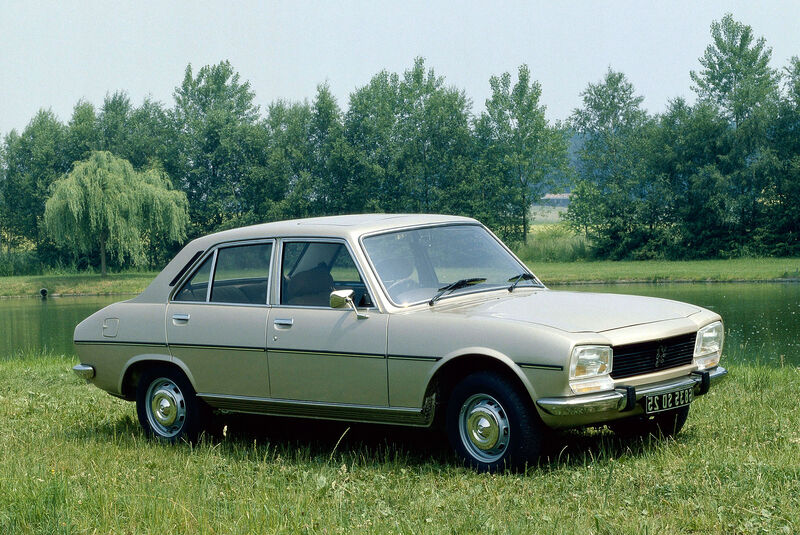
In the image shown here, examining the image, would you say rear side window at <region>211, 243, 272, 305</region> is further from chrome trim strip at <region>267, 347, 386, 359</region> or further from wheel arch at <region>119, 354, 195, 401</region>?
wheel arch at <region>119, 354, 195, 401</region>

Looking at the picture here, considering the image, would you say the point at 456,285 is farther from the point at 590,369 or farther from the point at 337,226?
the point at 590,369

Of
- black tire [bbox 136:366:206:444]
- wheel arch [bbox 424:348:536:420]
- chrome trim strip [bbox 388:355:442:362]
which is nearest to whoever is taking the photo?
wheel arch [bbox 424:348:536:420]

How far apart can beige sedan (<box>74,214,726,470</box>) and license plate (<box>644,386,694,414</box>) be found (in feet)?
0.05

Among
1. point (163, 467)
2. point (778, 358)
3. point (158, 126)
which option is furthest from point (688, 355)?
point (158, 126)

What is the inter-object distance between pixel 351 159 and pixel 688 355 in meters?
67.4

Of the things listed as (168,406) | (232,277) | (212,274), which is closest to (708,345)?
(232,277)

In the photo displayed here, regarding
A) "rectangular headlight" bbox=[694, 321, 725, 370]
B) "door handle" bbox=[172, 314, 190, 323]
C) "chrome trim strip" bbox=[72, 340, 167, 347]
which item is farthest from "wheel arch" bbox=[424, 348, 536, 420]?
"chrome trim strip" bbox=[72, 340, 167, 347]

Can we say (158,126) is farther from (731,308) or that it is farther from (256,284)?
(256,284)

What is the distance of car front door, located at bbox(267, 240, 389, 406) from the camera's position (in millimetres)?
6535

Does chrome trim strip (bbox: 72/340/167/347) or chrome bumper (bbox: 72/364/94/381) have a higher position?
chrome trim strip (bbox: 72/340/167/347)

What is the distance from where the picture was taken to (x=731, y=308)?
25.4 m

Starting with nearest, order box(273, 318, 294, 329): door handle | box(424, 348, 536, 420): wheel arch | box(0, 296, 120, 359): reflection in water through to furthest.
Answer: box(424, 348, 536, 420): wheel arch → box(273, 318, 294, 329): door handle → box(0, 296, 120, 359): reflection in water

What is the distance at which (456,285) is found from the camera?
22.9 feet

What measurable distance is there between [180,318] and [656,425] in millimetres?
3757
